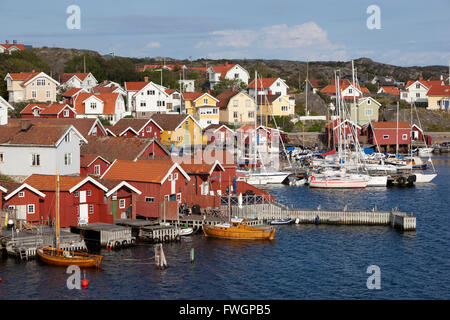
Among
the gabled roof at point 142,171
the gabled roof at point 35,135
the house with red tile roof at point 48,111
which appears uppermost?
the house with red tile roof at point 48,111

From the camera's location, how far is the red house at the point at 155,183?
2062 inches

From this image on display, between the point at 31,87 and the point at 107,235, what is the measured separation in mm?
64139

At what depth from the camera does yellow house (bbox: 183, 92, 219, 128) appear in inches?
4274

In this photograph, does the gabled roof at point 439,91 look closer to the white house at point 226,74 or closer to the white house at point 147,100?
the white house at point 226,74

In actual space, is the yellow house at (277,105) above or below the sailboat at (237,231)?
above

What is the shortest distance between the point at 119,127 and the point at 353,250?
40.8m

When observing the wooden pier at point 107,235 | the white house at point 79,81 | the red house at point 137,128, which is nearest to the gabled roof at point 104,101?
the red house at point 137,128

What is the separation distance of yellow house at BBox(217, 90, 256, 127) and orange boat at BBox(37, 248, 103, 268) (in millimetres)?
71466

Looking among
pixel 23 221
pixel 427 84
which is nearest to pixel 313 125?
pixel 427 84

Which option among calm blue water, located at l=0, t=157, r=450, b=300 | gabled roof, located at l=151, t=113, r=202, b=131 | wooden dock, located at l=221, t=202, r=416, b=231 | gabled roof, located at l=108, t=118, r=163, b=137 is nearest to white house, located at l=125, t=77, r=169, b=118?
gabled roof, located at l=151, t=113, r=202, b=131

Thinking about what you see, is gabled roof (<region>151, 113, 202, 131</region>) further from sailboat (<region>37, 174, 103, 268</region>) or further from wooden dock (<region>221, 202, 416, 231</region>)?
sailboat (<region>37, 174, 103, 268</region>)

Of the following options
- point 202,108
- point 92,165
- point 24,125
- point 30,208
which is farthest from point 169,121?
point 30,208

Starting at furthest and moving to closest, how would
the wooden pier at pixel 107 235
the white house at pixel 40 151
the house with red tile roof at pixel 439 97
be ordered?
the house with red tile roof at pixel 439 97
the white house at pixel 40 151
the wooden pier at pixel 107 235

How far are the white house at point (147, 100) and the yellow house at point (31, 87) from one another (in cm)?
1224
